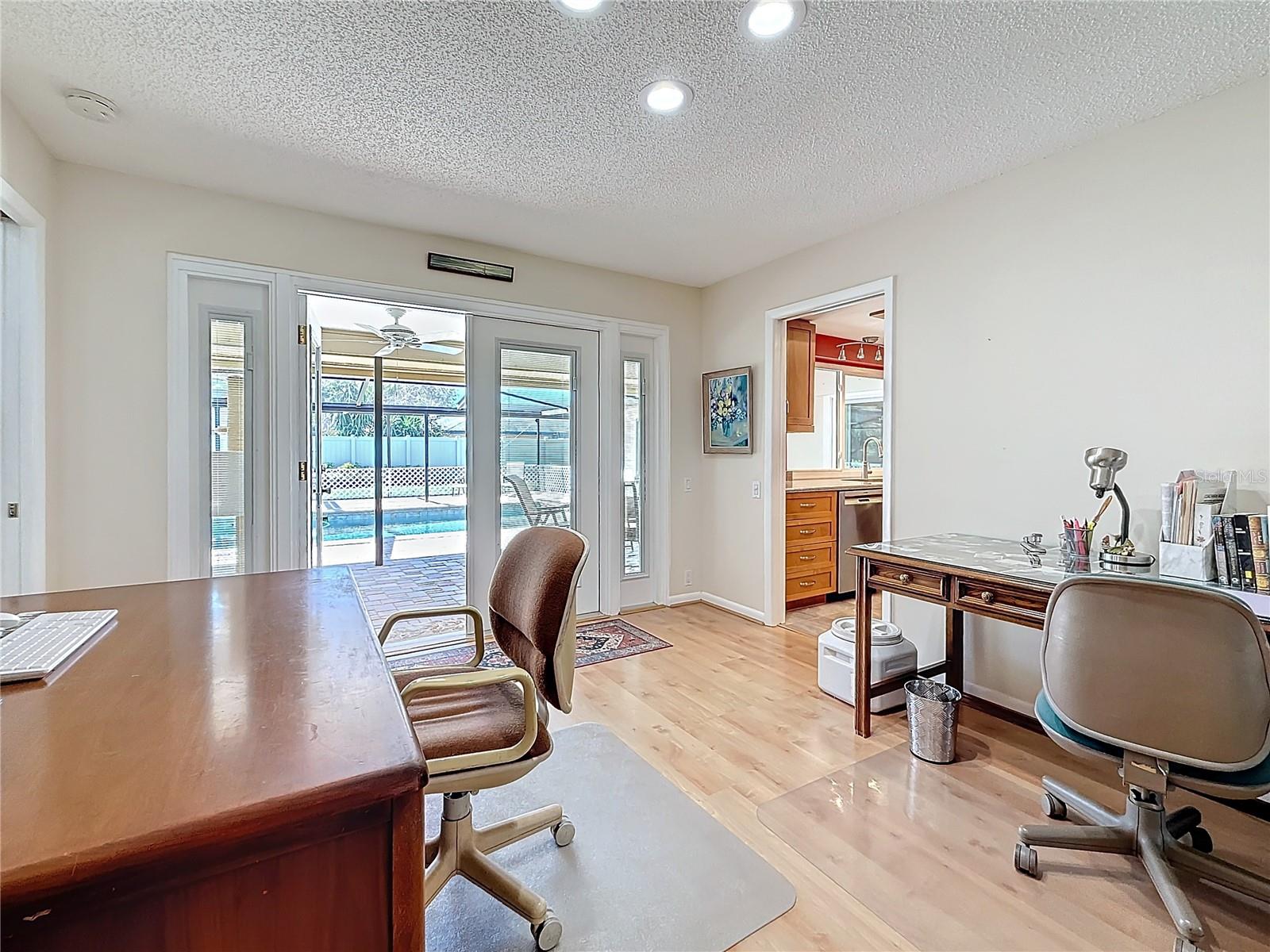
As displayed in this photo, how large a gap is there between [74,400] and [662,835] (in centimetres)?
307

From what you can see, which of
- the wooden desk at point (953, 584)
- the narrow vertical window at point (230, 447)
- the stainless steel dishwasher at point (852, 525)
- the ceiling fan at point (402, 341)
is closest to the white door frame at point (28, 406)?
the narrow vertical window at point (230, 447)

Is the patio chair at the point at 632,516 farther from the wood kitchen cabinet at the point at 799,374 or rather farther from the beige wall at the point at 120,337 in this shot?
the beige wall at the point at 120,337

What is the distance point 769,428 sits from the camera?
12.9 ft

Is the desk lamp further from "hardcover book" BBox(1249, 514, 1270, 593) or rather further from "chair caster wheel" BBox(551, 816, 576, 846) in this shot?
"chair caster wheel" BBox(551, 816, 576, 846)

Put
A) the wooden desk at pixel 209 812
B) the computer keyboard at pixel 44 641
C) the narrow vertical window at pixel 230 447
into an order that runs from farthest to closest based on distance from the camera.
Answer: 1. the narrow vertical window at pixel 230 447
2. the computer keyboard at pixel 44 641
3. the wooden desk at pixel 209 812

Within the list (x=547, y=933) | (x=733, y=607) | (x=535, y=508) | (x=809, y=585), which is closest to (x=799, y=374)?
(x=809, y=585)

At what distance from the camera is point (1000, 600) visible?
198cm

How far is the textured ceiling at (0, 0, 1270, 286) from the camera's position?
1.69 meters

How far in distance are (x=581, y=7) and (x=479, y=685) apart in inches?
73.2

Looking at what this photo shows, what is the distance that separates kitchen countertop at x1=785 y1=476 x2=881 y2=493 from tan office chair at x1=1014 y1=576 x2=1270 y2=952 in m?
2.70

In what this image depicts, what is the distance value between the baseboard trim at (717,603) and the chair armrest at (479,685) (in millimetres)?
2929

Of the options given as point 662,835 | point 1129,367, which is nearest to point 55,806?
point 662,835

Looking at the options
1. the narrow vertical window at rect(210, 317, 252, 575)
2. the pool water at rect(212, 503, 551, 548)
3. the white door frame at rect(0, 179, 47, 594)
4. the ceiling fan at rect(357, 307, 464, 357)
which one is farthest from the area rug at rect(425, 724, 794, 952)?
the pool water at rect(212, 503, 551, 548)

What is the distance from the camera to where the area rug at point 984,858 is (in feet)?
4.74
